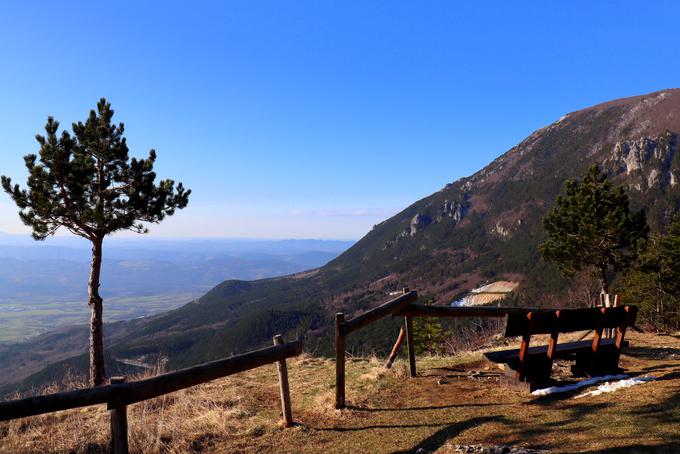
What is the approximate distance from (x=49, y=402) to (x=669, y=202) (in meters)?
161

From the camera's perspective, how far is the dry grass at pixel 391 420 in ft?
17.9

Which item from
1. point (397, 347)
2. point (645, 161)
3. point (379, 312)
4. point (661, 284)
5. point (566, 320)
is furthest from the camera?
point (645, 161)

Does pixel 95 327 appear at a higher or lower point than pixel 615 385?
higher

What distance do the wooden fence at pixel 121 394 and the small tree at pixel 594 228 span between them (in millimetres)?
21009

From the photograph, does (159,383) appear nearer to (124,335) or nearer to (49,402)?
(49,402)

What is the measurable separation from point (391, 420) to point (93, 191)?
14300 mm

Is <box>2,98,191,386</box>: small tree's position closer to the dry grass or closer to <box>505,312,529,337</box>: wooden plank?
the dry grass

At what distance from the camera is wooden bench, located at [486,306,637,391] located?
302 inches

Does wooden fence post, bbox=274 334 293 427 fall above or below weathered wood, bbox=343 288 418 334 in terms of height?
below

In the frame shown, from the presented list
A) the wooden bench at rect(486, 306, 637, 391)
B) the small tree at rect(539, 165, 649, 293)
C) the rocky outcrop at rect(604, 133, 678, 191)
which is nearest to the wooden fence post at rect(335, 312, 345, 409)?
the wooden bench at rect(486, 306, 637, 391)

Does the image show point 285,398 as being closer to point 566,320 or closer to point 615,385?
point 566,320

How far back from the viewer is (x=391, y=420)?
6977 millimetres

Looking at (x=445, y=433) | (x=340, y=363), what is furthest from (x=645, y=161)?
(x=445, y=433)

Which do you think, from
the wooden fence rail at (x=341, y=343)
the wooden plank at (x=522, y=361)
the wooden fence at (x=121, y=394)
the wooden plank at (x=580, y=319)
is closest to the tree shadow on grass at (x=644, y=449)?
the wooden plank at (x=522, y=361)
